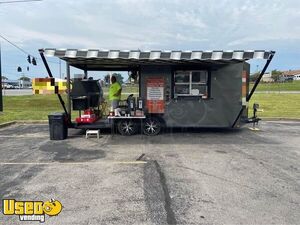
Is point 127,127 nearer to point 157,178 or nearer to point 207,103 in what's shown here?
point 207,103

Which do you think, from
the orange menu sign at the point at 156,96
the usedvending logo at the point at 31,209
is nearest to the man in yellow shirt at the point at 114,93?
the orange menu sign at the point at 156,96

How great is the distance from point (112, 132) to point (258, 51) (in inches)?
224

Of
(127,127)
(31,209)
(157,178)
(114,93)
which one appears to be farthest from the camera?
(114,93)

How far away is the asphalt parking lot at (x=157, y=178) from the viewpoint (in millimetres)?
4078

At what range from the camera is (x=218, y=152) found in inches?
307

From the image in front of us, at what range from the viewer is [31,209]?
4.30 meters

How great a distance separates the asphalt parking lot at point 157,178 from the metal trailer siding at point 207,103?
113cm

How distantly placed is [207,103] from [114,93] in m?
3.36

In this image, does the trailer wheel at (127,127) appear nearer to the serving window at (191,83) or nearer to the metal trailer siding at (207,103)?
the metal trailer siding at (207,103)

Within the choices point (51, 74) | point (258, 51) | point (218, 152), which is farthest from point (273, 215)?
point (51, 74)

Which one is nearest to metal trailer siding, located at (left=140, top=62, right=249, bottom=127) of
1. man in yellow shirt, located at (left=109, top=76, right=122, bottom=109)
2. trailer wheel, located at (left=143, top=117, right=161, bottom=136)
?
trailer wheel, located at (left=143, top=117, right=161, bottom=136)

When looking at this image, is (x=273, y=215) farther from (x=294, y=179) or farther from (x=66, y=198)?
(x=66, y=198)

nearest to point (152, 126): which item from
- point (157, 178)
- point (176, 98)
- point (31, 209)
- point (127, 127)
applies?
point (127, 127)

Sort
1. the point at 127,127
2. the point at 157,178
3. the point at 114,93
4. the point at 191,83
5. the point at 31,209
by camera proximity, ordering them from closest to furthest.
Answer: the point at 31,209 → the point at 157,178 → the point at 127,127 → the point at 114,93 → the point at 191,83
